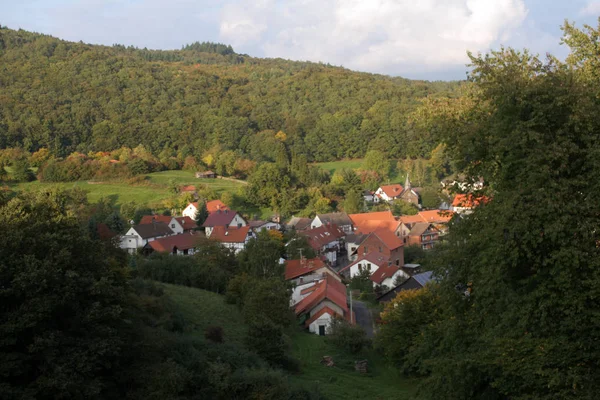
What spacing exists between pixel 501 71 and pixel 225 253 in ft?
74.4

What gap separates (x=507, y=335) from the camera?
7020 millimetres

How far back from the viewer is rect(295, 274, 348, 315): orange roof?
2470cm

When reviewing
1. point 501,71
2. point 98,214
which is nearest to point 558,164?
point 501,71

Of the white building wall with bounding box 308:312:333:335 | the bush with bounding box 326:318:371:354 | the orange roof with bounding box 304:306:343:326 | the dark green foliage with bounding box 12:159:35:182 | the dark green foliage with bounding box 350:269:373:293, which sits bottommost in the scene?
the bush with bounding box 326:318:371:354

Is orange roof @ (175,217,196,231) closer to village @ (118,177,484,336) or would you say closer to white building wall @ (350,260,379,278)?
village @ (118,177,484,336)

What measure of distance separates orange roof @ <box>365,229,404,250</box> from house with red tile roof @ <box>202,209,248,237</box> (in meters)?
12.0

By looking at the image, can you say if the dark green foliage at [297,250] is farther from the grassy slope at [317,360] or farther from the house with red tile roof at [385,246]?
the grassy slope at [317,360]

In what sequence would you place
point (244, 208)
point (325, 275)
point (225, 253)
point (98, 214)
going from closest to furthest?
1. point (225, 253)
2. point (325, 275)
3. point (98, 214)
4. point (244, 208)

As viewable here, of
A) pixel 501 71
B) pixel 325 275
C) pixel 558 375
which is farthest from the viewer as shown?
pixel 325 275

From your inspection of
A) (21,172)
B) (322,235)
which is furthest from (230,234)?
(21,172)

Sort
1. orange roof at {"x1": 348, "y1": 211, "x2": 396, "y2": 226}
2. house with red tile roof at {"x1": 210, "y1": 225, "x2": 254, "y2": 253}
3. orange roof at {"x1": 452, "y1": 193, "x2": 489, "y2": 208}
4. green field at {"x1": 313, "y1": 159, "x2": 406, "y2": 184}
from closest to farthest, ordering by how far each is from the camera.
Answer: orange roof at {"x1": 452, "y1": 193, "x2": 489, "y2": 208} < house with red tile roof at {"x1": 210, "y1": 225, "x2": 254, "y2": 253} < orange roof at {"x1": 348, "y1": 211, "x2": 396, "y2": 226} < green field at {"x1": 313, "y1": 159, "x2": 406, "y2": 184}

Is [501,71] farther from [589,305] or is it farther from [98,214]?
[98,214]

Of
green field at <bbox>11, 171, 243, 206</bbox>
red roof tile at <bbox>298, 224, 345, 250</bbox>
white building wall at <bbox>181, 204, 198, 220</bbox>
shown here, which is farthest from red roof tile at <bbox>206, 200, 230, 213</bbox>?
red roof tile at <bbox>298, 224, 345, 250</bbox>

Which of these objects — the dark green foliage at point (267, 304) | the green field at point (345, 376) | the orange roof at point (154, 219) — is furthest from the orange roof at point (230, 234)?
the dark green foliage at point (267, 304)
